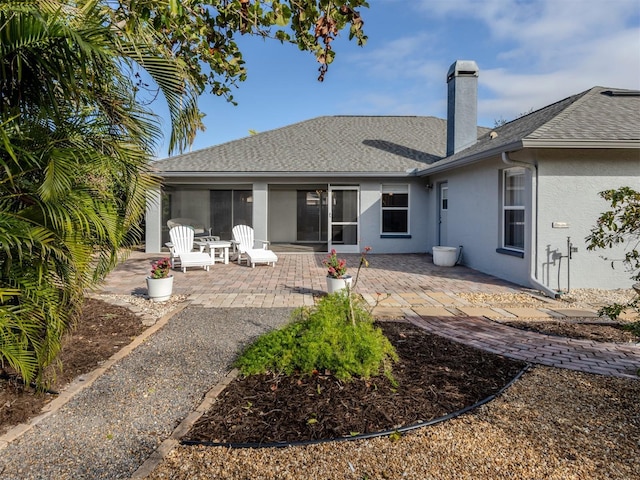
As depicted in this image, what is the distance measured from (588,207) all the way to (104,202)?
815cm

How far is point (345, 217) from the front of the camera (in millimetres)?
13648

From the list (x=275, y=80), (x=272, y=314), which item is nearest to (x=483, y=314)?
(x=272, y=314)

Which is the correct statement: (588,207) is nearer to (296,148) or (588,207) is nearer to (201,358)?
(201,358)

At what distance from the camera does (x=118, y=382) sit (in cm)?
351

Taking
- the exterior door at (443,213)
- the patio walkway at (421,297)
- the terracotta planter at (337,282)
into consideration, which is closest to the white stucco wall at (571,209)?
the patio walkway at (421,297)

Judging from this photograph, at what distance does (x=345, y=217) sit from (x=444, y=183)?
333 cm

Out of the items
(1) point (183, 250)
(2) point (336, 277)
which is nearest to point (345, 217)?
(1) point (183, 250)

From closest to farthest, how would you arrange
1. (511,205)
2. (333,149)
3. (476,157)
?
(511,205) < (476,157) < (333,149)

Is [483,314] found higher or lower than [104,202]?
lower

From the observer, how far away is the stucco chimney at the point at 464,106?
12.9m

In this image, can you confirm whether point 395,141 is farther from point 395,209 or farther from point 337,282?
point 337,282

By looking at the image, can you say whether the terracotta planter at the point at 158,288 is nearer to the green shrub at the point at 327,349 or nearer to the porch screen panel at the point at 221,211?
the green shrub at the point at 327,349

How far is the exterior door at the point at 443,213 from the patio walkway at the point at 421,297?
118 cm

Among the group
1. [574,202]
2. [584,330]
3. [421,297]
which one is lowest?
[584,330]
